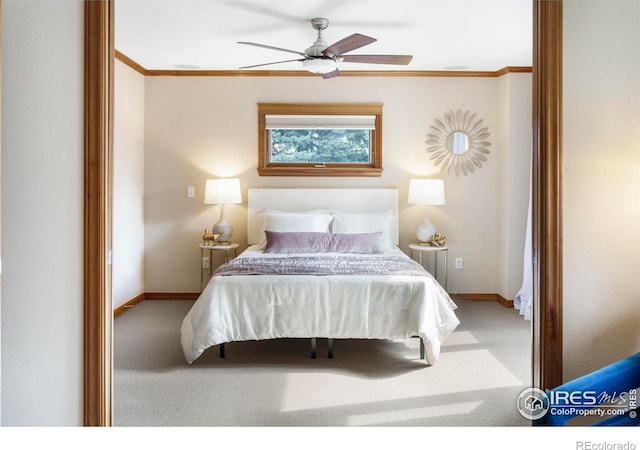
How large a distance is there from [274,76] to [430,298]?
3.22 metres

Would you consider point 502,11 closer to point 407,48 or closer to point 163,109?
point 407,48

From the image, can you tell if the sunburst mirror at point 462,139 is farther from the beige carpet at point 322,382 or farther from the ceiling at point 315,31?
the beige carpet at point 322,382

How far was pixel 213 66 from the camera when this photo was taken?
5227mm

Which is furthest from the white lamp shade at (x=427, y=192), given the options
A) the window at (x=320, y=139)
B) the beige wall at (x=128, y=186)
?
the beige wall at (x=128, y=186)

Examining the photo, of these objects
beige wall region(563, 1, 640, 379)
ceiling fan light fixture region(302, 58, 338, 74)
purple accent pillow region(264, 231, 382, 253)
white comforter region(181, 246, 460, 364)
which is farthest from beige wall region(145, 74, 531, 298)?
beige wall region(563, 1, 640, 379)

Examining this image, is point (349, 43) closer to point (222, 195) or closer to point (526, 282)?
point (222, 195)

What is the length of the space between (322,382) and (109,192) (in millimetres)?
1869

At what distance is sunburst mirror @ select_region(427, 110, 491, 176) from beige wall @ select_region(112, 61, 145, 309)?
3.19 metres

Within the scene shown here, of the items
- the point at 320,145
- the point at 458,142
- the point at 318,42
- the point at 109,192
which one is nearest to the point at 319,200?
the point at 320,145

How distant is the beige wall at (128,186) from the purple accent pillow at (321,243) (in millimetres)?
1473

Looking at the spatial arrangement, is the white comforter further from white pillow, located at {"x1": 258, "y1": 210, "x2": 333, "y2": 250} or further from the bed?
white pillow, located at {"x1": 258, "y1": 210, "x2": 333, "y2": 250}

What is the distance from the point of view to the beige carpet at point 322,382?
2.66 metres

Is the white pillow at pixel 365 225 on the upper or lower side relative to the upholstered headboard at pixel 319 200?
lower

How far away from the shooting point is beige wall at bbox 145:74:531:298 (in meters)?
5.50
